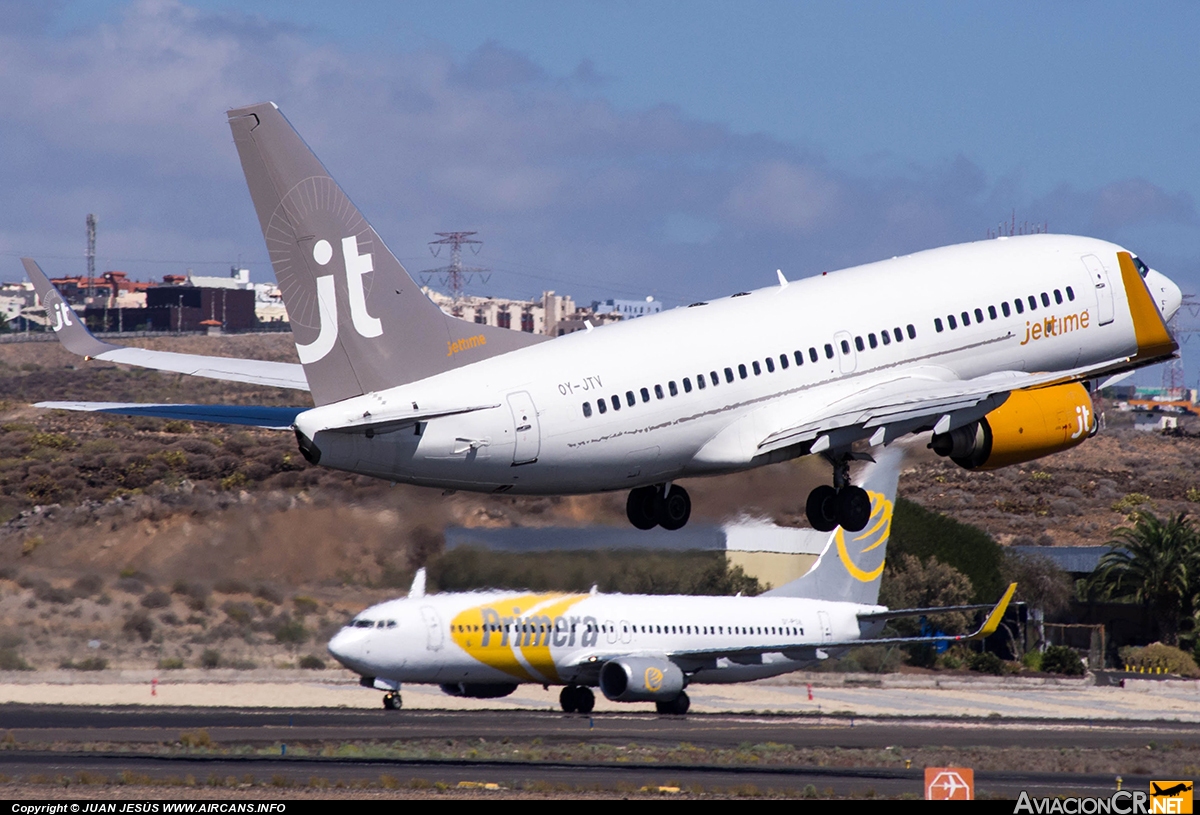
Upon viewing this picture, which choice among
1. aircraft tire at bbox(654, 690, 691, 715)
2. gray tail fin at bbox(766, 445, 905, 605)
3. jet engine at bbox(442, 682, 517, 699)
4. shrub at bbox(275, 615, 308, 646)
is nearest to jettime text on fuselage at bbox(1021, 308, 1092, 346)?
shrub at bbox(275, 615, 308, 646)

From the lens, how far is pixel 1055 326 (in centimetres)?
4634

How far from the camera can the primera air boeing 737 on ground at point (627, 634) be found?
71.7 m

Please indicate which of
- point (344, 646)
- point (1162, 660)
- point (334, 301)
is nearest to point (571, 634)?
point (344, 646)

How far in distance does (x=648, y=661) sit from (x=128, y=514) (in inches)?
934

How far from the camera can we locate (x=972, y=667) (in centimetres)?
10231

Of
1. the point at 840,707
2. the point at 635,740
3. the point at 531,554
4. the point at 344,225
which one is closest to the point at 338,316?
the point at 344,225

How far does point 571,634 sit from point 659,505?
3472cm

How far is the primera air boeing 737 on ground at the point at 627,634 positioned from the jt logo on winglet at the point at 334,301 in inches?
1324

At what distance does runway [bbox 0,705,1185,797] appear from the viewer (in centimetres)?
5512

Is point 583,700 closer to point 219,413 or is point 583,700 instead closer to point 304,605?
point 304,605

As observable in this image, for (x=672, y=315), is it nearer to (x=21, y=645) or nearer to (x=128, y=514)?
(x=128, y=514)

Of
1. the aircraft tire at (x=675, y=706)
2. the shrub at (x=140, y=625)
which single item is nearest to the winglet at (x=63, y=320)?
the shrub at (x=140, y=625)

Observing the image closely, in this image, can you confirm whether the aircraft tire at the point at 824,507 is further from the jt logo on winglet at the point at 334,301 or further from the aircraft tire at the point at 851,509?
the jt logo on winglet at the point at 334,301

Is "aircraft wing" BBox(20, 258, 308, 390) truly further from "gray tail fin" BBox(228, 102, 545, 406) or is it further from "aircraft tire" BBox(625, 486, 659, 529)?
"aircraft tire" BBox(625, 486, 659, 529)
